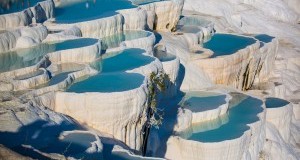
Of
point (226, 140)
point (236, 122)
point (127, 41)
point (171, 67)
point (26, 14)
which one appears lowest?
point (236, 122)

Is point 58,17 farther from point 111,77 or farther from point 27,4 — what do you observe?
point 111,77

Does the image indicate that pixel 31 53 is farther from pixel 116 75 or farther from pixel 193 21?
pixel 193 21

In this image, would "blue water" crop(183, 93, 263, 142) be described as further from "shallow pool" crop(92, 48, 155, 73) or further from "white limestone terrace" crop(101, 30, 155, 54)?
"white limestone terrace" crop(101, 30, 155, 54)

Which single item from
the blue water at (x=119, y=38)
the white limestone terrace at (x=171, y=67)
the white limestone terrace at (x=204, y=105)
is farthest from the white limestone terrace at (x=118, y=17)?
the white limestone terrace at (x=204, y=105)

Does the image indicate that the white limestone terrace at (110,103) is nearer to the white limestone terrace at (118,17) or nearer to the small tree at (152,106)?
the small tree at (152,106)

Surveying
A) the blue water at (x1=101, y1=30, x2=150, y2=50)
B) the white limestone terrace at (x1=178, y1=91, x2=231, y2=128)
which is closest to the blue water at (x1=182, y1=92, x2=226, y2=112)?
the white limestone terrace at (x1=178, y1=91, x2=231, y2=128)

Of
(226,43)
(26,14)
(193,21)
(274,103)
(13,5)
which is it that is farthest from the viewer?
(193,21)

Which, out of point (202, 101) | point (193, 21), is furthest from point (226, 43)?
point (202, 101)
